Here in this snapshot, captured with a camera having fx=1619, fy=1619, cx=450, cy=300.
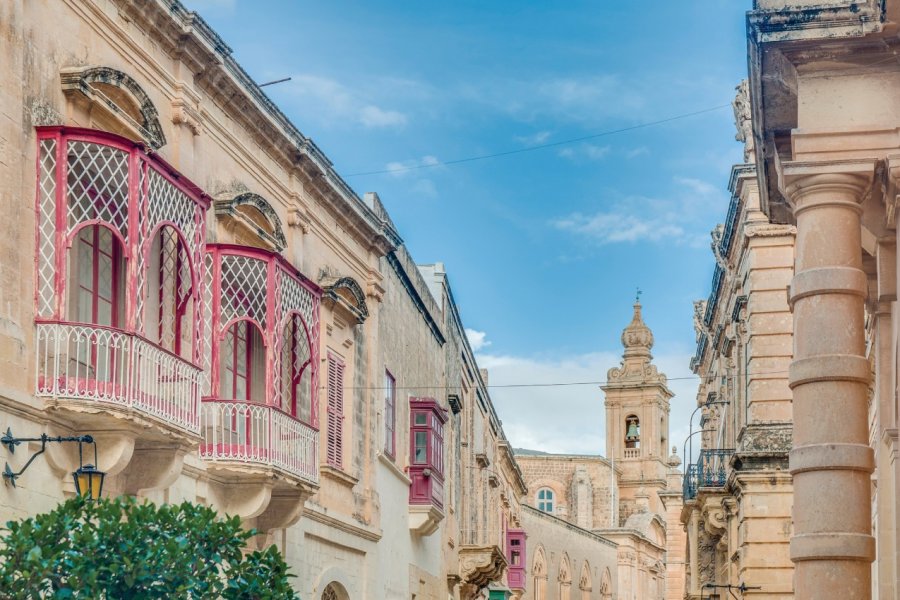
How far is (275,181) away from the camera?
18.6 metres

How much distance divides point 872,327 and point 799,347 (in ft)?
12.0

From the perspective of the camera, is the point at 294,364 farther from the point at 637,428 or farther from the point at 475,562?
the point at 637,428

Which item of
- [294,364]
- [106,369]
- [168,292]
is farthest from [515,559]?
[106,369]

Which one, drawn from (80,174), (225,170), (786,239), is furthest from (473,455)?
→ (80,174)

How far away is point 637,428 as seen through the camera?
88.8 meters

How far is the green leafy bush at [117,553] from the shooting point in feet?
31.3

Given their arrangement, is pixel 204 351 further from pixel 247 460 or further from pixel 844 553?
pixel 844 553

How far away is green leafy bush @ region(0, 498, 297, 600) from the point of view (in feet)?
31.3

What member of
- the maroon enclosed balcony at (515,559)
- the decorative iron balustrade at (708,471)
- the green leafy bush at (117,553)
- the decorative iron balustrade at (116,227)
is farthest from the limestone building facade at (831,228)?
the maroon enclosed balcony at (515,559)

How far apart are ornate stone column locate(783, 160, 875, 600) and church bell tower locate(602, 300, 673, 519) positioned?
7473 centimetres

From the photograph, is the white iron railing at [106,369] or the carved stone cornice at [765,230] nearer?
the white iron railing at [106,369]

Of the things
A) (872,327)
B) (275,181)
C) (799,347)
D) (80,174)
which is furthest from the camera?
(275,181)

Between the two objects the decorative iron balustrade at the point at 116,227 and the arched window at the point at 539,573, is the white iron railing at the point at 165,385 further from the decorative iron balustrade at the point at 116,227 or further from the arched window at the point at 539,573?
the arched window at the point at 539,573

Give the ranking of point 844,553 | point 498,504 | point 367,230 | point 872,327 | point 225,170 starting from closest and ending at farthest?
point 844,553
point 872,327
point 225,170
point 367,230
point 498,504
